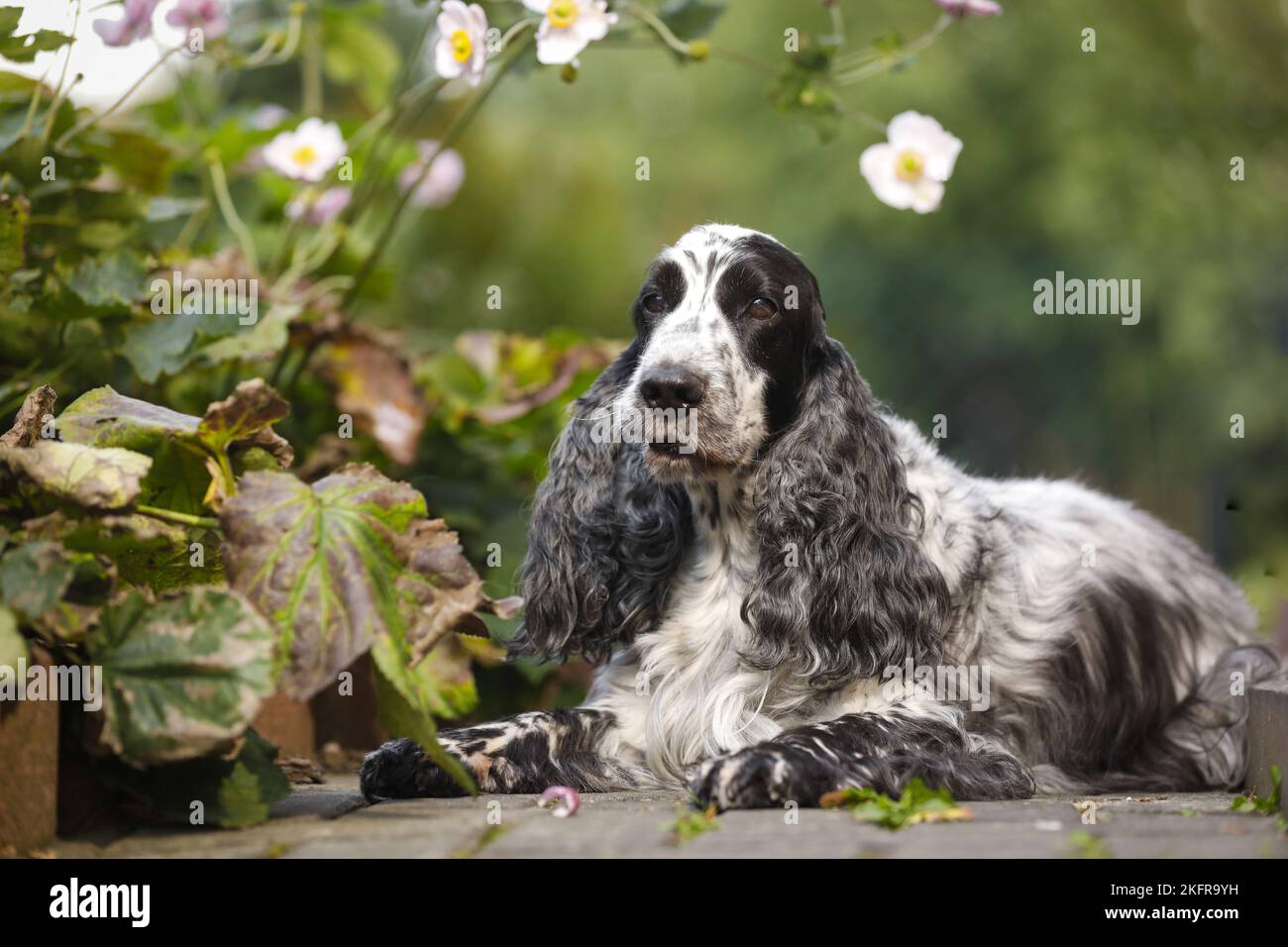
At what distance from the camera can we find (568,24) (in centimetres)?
425

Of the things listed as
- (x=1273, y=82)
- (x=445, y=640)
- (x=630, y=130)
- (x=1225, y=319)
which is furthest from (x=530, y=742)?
(x=630, y=130)

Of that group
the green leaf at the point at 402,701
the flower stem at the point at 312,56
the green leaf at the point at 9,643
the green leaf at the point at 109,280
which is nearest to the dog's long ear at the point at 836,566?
the green leaf at the point at 402,701

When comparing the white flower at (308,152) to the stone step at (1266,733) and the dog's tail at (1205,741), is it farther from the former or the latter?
the stone step at (1266,733)

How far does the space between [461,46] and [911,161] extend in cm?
139

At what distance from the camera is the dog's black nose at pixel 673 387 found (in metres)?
3.77

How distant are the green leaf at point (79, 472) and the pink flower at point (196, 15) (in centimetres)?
233

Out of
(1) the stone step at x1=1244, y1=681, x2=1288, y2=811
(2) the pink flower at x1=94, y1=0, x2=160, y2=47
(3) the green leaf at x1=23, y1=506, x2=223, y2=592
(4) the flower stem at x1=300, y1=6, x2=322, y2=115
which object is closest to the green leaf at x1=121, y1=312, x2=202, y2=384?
(2) the pink flower at x1=94, y1=0, x2=160, y2=47

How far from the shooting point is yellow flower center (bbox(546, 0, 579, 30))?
13.9ft

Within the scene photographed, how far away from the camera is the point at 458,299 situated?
12.6m

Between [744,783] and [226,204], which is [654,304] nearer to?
[744,783]

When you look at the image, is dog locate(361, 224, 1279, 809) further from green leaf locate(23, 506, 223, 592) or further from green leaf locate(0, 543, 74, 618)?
green leaf locate(0, 543, 74, 618)

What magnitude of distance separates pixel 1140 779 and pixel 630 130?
66.2 feet

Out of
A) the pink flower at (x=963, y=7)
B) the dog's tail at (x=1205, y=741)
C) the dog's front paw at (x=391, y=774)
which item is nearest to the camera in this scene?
the dog's front paw at (x=391, y=774)
